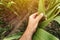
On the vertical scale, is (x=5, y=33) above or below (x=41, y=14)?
below

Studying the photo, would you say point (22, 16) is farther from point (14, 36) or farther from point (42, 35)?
point (42, 35)

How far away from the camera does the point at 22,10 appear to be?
51.8 inches

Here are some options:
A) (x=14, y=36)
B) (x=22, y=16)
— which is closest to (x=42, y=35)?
(x=14, y=36)

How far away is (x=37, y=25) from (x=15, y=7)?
0.34 metres

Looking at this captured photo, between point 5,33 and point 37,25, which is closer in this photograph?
point 37,25

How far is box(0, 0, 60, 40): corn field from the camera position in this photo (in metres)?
1.12

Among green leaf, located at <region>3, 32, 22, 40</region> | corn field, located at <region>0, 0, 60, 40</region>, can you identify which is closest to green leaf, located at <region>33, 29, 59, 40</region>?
corn field, located at <region>0, 0, 60, 40</region>

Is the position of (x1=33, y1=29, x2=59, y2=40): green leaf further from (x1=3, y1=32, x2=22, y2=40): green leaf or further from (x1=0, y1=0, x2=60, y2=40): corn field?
(x1=3, y1=32, x2=22, y2=40): green leaf

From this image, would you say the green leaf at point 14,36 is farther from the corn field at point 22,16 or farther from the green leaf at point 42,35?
the green leaf at point 42,35

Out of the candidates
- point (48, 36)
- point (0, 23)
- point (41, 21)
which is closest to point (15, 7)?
point (0, 23)

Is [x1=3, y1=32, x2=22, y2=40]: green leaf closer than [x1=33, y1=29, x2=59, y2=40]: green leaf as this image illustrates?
No

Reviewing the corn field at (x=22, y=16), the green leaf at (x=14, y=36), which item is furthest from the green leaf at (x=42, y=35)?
the green leaf at (x=14, y=36)

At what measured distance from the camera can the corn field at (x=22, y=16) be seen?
3.69 feet

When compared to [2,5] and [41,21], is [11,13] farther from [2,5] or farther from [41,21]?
[41,21]
